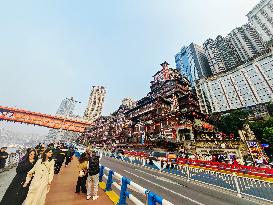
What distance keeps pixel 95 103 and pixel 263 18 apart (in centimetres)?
10883

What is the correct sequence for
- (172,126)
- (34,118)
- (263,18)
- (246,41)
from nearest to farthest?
1. (172,126)
2. (34,118)
3. (263,18)
4. (246,41)

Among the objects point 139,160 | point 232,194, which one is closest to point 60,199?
point 232,194

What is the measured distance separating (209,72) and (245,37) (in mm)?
25876

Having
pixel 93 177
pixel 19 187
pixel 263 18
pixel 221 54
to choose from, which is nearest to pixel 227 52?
pixel 221 54

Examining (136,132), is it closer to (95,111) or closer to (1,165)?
(1,165)

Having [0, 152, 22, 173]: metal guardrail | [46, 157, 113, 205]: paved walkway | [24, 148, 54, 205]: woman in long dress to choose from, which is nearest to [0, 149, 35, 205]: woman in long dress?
[24, 148, 54, 205]: woman in long dress

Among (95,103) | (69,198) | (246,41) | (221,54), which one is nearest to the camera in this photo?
(69,198)

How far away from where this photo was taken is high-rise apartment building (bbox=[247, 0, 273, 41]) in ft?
257

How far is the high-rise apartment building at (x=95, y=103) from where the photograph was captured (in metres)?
128

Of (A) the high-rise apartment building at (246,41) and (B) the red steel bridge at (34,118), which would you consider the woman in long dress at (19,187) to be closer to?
(B) the red steel bridge at (34,118)

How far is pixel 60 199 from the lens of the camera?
277 inches

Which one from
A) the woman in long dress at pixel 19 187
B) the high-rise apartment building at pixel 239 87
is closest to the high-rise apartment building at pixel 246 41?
the high-rise apartment building at pixel 239 87

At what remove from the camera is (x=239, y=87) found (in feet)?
227

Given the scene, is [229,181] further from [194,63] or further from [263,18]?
[194,63]
